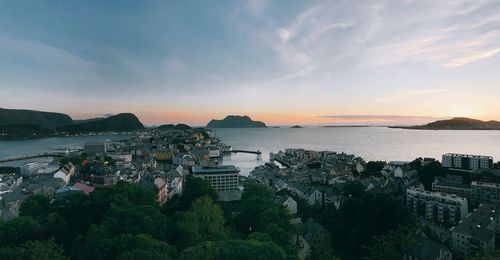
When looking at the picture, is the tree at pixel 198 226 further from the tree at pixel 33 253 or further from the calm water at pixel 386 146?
the calm water at pixel 386 146

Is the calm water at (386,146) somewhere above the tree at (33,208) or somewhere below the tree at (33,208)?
below

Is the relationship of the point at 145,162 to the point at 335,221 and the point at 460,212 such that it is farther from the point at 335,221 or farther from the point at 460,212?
the point at 460,212

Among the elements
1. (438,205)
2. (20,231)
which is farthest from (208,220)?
(438,205)

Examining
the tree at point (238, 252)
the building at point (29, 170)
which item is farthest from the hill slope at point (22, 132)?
the tree at point (238, 252)

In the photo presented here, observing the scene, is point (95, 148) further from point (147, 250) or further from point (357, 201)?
point (147, 250)

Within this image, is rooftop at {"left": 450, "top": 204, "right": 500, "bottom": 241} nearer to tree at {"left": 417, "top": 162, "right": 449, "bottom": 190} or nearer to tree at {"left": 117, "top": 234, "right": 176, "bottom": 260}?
tree at {"left": 417, "top": 162, "right": 449, "bottom": 190}

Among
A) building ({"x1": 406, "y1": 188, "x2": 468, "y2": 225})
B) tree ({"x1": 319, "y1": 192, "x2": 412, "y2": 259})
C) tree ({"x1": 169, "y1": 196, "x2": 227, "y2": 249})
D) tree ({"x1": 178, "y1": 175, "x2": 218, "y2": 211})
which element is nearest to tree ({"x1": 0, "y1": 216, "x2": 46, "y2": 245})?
tree ({"x1": 169, "y1": 196, "x2": 227, "y2": 249})

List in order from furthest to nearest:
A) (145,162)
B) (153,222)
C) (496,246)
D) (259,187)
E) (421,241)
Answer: (145,162)
(259,187)
(496,246)
(421,241)
(153,222)

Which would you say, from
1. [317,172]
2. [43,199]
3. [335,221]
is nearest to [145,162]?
[317,172]
